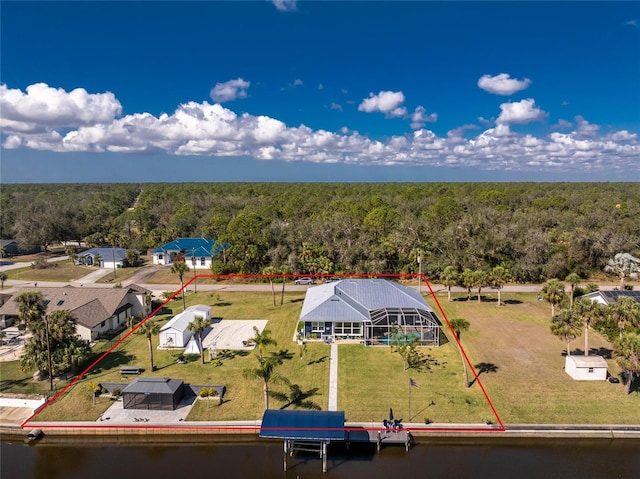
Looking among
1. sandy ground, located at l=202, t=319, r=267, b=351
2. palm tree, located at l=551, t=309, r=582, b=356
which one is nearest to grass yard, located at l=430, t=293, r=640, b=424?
palm tree, located at l=551, t=309, r=582, b=356

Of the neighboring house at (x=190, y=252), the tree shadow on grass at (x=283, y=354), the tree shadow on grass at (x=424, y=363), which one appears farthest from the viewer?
the neighboring house at (x=190, y=252)

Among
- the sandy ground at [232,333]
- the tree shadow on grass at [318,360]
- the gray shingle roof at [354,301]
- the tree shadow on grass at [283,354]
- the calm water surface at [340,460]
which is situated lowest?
the calm water surface at [340,460]

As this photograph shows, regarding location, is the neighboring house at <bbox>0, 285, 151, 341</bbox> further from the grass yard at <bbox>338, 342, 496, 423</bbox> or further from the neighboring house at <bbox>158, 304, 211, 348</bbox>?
the grass yard at <bbox>338, 342, 496, 423</bbox>

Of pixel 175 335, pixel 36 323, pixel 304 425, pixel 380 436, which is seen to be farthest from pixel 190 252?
pixel 380 436

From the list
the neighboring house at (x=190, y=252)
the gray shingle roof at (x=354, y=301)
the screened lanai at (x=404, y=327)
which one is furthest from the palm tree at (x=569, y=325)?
the neighboring house at (x=190, y=252)

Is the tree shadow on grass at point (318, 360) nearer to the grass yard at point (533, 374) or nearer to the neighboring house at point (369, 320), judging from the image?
the neighboring house at point (369, 320)

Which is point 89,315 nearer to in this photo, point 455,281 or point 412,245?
point 455,281
